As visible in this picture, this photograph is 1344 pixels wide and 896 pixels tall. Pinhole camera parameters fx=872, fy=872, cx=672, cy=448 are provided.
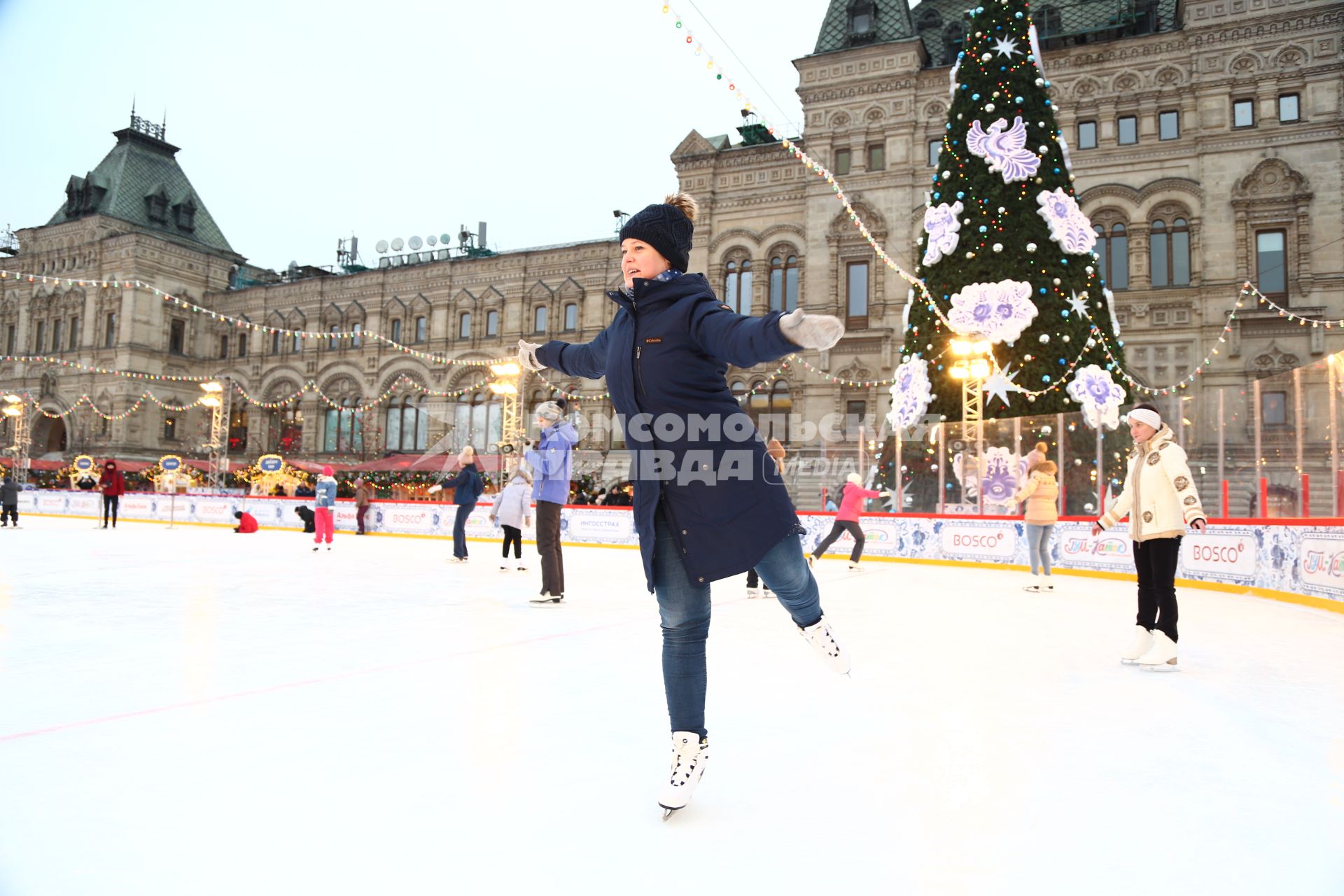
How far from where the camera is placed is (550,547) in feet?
21.7

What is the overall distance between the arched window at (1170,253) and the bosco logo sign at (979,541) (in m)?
13.2

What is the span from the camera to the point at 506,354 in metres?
30.0

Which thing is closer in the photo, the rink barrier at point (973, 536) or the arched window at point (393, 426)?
the rink barrier at point (973, 536)

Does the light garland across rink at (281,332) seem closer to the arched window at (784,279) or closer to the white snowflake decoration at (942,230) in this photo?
the arched window at (784,279)

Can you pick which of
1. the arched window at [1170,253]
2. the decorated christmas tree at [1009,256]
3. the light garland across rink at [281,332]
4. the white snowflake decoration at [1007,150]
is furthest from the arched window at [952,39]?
the light garland across rink at [281,332]

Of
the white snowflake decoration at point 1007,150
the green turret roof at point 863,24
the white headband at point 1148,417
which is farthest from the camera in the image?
the green turret roof at point 863,24

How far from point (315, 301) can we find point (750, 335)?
119 feet

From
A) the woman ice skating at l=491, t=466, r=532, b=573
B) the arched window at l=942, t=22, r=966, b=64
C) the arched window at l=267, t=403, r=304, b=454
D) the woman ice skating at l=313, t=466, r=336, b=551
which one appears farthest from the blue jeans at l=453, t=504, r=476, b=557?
the arched window at l=267, t=403, r=304, b=454

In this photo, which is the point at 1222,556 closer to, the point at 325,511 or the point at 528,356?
the point at 528,356

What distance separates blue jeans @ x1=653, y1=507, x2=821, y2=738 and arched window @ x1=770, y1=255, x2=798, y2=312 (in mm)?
24312

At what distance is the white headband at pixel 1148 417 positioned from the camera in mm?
4613

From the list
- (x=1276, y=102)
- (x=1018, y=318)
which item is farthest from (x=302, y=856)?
(x=1276, y=102)

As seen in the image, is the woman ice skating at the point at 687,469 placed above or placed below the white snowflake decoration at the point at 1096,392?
below

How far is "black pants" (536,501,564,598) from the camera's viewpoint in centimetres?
658
